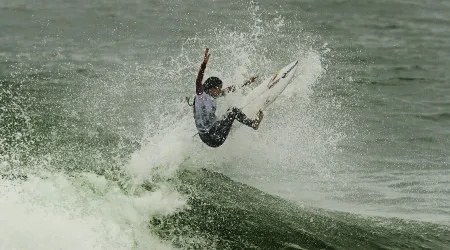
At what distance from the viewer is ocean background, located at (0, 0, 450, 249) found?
997 centimetres

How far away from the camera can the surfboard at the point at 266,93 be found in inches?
500

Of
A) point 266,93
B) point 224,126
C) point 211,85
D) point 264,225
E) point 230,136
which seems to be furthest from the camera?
point 230,136

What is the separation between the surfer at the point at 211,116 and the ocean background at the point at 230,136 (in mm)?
819

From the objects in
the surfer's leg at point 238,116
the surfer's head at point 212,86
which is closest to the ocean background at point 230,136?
the surfer's leg at point 238,116

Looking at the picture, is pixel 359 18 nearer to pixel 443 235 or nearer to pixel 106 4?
pixel 106 4

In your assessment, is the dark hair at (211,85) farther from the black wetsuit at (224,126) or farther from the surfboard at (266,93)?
the surfboard at (266,93)

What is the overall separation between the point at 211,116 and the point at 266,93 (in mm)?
1684

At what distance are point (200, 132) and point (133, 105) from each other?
25.8ft

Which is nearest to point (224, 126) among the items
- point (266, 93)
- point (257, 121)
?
point (257, 121)

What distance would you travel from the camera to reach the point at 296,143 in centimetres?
1504

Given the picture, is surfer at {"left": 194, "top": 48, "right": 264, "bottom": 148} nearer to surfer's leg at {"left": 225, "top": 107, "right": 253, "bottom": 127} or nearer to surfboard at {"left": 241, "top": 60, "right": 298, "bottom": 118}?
surfer's leg at {"left": 225, "top": 107, "right": 253, "bottom": 127}

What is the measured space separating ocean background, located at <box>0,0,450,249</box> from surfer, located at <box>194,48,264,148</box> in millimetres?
819

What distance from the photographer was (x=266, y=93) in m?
13.0

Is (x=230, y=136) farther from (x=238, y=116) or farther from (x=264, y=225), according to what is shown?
(x=264, y=225)
